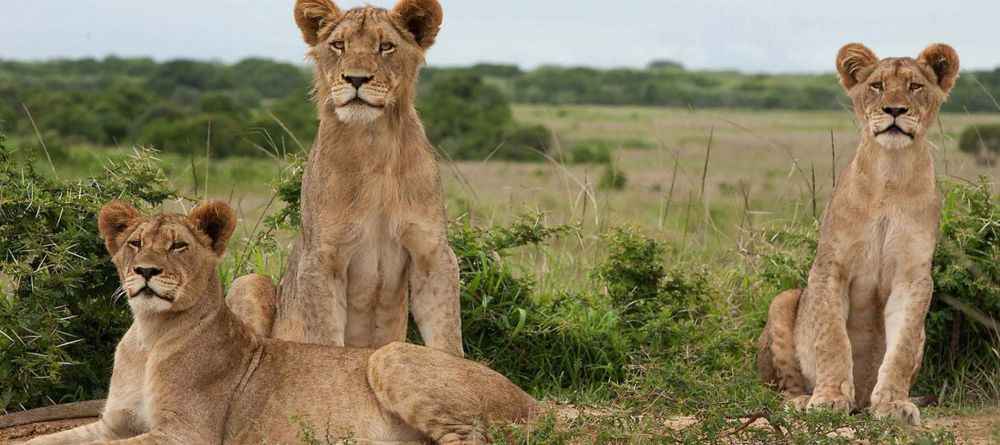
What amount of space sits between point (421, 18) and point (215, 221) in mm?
1244

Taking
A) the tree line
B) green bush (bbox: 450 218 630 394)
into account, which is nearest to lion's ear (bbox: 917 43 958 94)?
green bush (bbox: 450 218 630 394)

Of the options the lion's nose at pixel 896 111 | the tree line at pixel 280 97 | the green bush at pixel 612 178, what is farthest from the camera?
the tree line at pixel 280 97

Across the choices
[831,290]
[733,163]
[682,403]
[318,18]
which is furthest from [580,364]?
[733,163]

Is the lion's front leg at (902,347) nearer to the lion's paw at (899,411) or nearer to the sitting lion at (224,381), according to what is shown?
the lion's paw at (899,411)

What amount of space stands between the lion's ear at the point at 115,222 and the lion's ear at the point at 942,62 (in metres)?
3.50

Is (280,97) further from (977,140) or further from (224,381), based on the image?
(224,381)

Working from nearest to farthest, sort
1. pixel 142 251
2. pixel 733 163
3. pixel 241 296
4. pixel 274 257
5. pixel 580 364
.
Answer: pixel 142 251 < pixel 241 296 < pixel 580 364 < pixel 274 257 < pixel 733 163

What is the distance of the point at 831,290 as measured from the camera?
6.33 m

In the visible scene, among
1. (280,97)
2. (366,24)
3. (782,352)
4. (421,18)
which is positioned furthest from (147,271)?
(280,97)

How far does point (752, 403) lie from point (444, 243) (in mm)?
1403

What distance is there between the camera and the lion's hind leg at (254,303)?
20.3ft

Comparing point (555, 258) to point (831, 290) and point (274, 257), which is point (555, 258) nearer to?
point (274, 257)

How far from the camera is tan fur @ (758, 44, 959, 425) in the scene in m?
6.16

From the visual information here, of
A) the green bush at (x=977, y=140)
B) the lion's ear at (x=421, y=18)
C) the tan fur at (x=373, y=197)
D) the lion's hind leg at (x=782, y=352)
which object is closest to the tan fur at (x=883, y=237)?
the lion's hind leg at (x=782, y=352)
